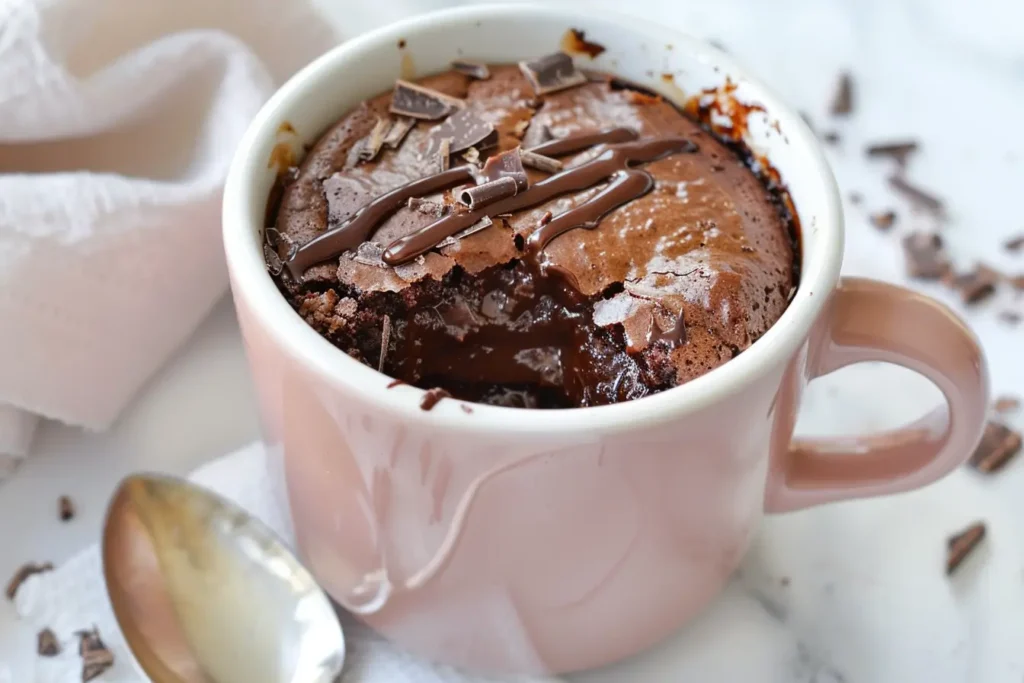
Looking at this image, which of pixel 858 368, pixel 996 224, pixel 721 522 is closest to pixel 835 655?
pixel 721 522

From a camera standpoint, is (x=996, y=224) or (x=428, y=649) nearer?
(x=428, y=649)

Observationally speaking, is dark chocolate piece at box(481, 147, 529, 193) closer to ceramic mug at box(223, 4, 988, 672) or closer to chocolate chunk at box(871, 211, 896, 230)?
ceramic mug at box(223, 4, 988, 672)

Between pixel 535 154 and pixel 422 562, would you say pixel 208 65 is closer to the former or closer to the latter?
pixel 535 154

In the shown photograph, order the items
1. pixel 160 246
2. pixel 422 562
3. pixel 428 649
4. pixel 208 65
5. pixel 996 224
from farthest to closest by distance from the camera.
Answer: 1. pixel 996 224
2. pixel 208 65
3. pixel 160 246
4. pixel 428 649
5. pixel 422 562

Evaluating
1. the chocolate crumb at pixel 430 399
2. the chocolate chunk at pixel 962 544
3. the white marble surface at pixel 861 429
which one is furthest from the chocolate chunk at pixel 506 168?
the chocolate chunk at pixel 962 544

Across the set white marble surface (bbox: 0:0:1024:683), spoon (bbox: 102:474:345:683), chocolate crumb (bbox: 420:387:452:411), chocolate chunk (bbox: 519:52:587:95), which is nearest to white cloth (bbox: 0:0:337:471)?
white marble surface (bbox: 0:0:1024:683)

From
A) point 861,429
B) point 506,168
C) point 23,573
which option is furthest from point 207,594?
point 861,429
